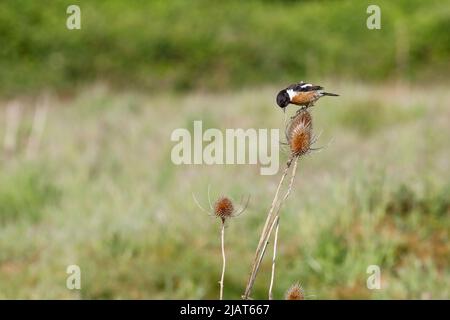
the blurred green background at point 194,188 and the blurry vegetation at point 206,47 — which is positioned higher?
the blurry vegetation at point 206,47

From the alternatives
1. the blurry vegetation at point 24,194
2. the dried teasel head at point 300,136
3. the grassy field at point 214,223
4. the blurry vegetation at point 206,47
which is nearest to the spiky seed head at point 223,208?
the dried teasel head at point 300,136

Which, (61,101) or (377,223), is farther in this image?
(61,101)

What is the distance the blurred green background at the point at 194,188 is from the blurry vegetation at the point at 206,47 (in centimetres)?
9

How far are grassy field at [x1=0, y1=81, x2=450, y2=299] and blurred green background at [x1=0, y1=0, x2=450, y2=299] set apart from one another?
1 centimetres

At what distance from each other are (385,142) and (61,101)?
8.43 m

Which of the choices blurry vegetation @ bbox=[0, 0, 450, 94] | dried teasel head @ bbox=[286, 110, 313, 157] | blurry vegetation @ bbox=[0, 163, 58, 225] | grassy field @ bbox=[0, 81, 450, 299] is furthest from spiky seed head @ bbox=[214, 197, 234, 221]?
blurry vegetation @ bbox=[0, 0, 450, 94]

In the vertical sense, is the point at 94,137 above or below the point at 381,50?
below

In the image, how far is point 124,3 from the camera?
21.9 metres

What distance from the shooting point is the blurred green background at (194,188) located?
5797 mm

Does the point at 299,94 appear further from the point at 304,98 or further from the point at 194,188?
the point at 194,188

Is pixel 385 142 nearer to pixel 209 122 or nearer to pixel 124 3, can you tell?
pixel 209 122

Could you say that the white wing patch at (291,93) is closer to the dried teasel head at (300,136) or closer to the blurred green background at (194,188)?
the blurred green background at (194,188)

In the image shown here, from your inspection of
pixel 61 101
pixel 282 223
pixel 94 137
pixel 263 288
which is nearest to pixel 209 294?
pixel 263 288

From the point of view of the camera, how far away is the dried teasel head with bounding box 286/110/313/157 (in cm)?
241
